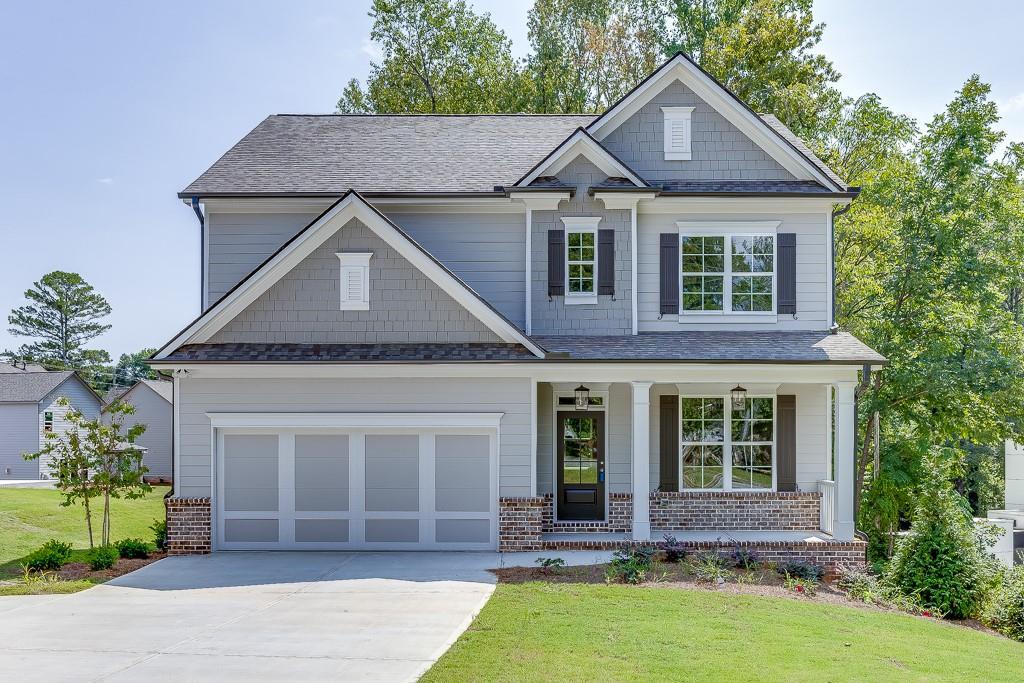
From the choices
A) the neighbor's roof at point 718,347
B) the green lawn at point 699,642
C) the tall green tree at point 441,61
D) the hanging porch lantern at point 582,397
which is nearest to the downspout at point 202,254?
the neighbor's roof at point 718,347

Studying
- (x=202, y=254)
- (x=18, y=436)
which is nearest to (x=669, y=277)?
(x=202, y=254)

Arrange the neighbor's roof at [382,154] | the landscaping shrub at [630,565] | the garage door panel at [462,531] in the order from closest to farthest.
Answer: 1. the landscaping shrub at [630,565]
2. the garage door panel at [462,531]
3. the neighbor's roof at [382,154]

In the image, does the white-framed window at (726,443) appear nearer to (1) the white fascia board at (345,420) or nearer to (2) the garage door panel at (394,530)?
(1) the white fascia board at (345,420)

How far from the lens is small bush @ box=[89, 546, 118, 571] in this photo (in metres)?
12.4

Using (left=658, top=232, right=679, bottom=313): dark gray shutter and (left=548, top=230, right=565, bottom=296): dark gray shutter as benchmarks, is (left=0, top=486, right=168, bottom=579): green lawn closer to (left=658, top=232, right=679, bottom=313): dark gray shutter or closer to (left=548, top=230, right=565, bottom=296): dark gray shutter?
(left=548, top=230, right=565, bottom=296): dark gray shutter

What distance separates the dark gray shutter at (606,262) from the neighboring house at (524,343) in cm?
4

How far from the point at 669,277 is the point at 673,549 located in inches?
206

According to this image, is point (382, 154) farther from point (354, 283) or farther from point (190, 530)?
point (190, 530)

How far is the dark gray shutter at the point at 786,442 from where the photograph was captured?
15.1 meters

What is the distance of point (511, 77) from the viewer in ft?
103

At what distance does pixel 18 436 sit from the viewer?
4000 centimetres

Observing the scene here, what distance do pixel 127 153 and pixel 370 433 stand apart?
489 inches

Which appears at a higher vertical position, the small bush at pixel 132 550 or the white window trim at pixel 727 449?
the white window trim at pixel 727 449

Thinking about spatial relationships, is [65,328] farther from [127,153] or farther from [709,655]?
[709,655]
